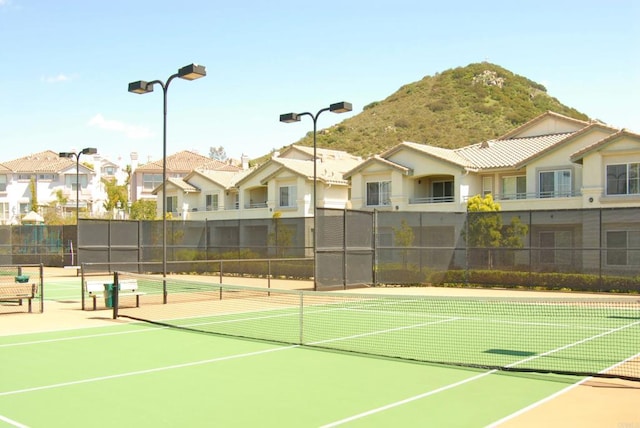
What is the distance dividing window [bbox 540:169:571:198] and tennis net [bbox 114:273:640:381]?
19319 millimetres

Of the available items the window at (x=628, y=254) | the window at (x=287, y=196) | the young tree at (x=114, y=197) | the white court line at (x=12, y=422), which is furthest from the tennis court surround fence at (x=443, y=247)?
the young tree at (x=114, y=197)

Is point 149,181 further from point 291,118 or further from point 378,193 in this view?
point 291,118

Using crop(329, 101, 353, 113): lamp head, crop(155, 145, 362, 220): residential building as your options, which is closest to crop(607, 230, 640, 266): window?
crop(329, 101, 353, 113): lamp head

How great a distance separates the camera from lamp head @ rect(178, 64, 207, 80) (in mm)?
17000

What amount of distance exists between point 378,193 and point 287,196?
8.45 metres

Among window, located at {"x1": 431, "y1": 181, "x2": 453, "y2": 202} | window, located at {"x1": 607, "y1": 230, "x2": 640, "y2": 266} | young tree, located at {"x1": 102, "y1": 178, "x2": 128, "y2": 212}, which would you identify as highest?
young tree, located at {"x1": 102, "y1": 178, "x2": 128, "y2": 212}

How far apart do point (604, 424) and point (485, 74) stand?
399 feet

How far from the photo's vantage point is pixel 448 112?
368 ft

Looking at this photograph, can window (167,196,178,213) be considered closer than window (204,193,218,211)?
No

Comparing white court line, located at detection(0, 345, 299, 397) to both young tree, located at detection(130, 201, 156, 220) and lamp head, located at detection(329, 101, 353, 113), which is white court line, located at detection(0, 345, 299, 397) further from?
young tree, located at detection(130, 201, 156, 220)

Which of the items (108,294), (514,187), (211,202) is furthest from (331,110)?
(211,202)

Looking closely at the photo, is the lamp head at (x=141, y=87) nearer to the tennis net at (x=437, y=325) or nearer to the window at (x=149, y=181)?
the tennis net at (x=437, y=325)

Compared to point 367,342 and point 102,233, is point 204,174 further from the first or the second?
point 367,342

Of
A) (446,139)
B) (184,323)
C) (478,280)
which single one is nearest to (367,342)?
(184,323)
